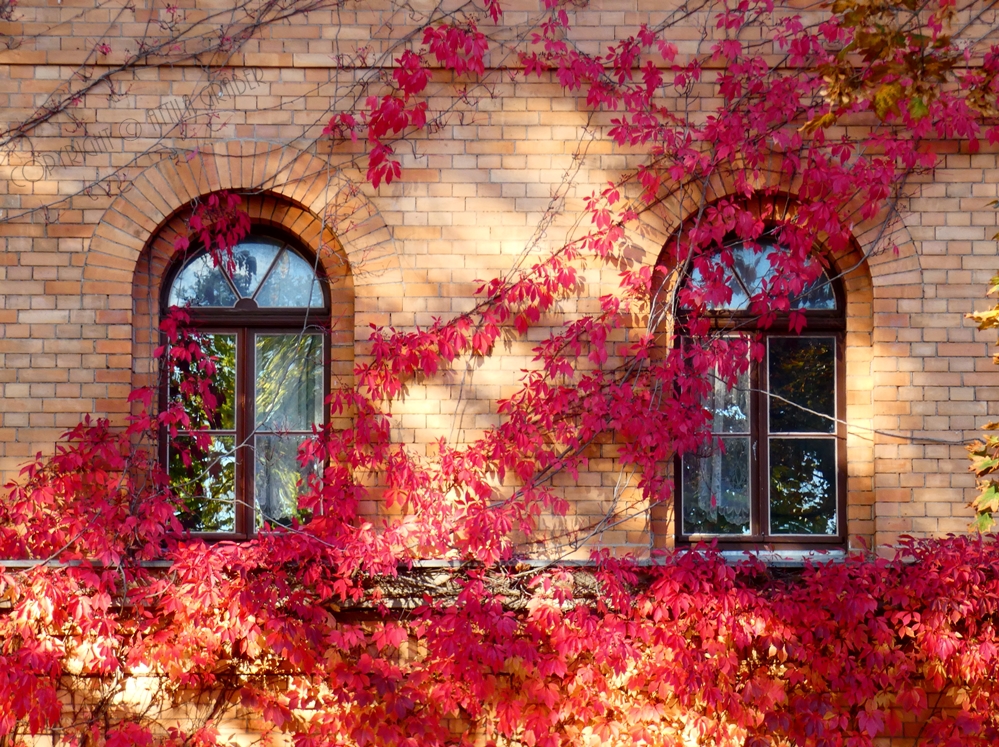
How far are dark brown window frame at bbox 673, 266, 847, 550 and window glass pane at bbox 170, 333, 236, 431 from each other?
2.81 meters

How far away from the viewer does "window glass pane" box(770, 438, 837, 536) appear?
19.6 ft

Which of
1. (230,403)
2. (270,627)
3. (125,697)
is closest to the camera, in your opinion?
(270,627)

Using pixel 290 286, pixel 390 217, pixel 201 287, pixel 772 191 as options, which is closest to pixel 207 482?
pixel 201 287

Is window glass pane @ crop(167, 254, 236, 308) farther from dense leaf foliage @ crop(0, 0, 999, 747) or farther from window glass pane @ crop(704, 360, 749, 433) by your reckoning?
window glass pane @ crop(704, 360, 749, 433)

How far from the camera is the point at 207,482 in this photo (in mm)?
5945

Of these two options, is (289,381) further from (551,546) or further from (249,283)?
(551,546)

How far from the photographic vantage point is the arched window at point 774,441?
5965 millimetres

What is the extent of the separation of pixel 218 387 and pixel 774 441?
3.51 m

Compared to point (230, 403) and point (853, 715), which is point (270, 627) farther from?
point (853, 715)

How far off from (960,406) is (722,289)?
5.23ft

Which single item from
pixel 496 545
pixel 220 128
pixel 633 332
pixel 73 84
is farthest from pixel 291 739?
pixel 73 84

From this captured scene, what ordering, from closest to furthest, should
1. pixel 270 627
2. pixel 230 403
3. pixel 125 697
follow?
pixel 270 627 < pixel 125 697 < pixel 230 403

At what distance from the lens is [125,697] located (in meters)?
5.54

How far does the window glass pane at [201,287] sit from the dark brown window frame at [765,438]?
9.43 feet
